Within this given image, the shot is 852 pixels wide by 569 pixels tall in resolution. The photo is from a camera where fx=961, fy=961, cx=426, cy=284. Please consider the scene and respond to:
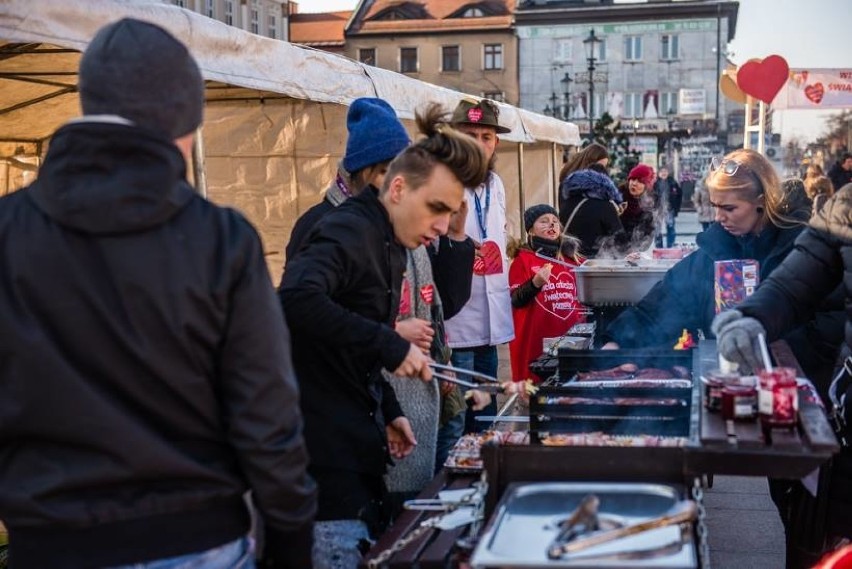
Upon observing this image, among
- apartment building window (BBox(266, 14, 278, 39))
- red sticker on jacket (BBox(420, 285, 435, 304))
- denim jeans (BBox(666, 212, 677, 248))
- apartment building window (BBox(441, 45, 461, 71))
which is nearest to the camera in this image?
red sticker on jacket (BBox(420, 285, 435, 304))

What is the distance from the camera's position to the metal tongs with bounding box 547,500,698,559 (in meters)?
1.99

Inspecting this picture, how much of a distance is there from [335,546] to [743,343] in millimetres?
1406

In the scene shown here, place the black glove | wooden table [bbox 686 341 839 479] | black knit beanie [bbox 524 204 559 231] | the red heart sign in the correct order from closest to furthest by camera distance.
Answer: the black glove < wooden table [bbox 686 341 839 479] < black knit beanie [bbox 524 204 559 231] < the red heart sign

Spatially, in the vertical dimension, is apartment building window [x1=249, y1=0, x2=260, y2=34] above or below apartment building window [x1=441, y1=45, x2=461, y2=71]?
above

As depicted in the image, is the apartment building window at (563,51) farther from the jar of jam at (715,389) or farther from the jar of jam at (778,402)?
the jar of jam at (778,402)

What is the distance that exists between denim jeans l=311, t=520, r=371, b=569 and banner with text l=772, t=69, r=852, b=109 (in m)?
10.7

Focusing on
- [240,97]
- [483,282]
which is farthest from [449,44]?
[483,282]

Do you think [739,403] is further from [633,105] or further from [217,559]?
[633,105]

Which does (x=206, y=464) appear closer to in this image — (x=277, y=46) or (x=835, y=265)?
(x=835, y=265)

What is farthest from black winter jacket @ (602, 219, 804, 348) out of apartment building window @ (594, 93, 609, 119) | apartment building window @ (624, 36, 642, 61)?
apartment building window @ (624, 36, 642, 61)

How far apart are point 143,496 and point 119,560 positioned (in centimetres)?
13

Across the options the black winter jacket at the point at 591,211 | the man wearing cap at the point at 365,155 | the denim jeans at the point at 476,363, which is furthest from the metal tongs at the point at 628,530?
the black winter jacket at the point at 591,211

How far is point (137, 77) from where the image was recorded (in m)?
1.87

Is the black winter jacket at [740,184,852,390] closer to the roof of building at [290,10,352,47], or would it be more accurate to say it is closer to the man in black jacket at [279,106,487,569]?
the man in black jacket at [279,106,487,569]
